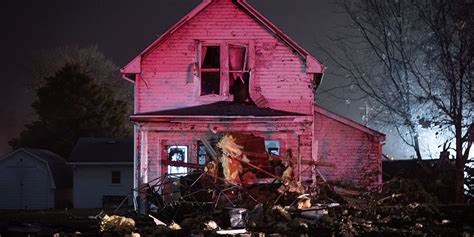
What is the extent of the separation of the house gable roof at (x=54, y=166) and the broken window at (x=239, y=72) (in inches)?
739

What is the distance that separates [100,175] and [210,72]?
54.6 feet

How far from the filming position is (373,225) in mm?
14664

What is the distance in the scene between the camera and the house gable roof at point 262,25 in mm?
21000

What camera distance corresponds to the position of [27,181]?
120 ft

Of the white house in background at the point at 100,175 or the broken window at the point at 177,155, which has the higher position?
the broken window at the point at 177,155

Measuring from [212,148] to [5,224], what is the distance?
6.87 m

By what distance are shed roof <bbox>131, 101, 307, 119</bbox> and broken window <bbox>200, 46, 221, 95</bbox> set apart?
700 mm

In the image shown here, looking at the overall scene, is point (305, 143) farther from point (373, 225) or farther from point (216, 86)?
point (373, 225)

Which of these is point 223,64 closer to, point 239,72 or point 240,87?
point 239,72

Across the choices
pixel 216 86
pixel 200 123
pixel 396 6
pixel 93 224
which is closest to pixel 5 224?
pixel 93 224

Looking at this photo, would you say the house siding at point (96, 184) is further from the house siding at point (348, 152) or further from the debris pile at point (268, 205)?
the debris pile at point (268, 205)

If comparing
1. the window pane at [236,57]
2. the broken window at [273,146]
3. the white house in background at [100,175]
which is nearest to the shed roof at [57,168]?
the white house in background at [100,175]

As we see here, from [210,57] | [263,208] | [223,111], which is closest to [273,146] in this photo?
[223,111]

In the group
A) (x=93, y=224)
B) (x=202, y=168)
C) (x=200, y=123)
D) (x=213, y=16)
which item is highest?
(x=213, y=16)
